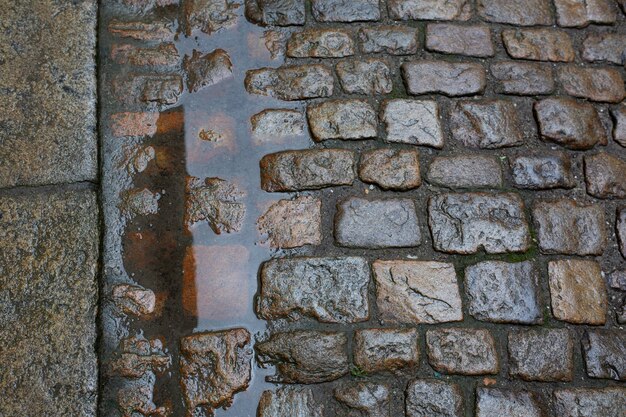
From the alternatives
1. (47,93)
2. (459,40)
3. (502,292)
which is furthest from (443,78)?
(47,93)

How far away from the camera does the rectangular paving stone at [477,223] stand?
81.7 inches

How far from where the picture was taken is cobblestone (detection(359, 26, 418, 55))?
7.77 feet

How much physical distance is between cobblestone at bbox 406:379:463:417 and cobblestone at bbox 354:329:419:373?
0.25ft

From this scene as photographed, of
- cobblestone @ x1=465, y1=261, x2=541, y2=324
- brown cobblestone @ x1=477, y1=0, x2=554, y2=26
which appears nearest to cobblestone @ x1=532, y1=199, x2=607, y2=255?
cobblestone @ x1=465, y1=261, x2=541, y2=324

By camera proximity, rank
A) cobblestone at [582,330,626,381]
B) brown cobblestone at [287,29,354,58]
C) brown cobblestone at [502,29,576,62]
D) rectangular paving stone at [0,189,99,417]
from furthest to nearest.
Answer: brown cobblestone at [502,29,576,62] → brown cobblestone at [287,29,354,58] → cobblestone at [582,330,626,381] → rectangular paving stone at [0,189,99,417]

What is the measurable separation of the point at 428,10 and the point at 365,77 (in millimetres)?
459

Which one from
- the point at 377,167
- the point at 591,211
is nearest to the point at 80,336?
the point at 377,167

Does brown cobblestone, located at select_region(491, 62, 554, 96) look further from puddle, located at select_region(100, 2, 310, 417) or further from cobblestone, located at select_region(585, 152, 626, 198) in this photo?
puddle, located at select_region(100, 2, 310, 417)

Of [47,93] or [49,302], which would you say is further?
[47,93]

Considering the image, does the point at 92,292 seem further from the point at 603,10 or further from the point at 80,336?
the point at 603,10

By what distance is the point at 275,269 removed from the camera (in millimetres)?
1990

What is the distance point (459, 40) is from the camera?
7.94 feet

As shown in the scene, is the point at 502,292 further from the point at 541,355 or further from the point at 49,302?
the point at 49,302

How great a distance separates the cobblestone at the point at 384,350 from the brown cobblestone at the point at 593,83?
130cm
